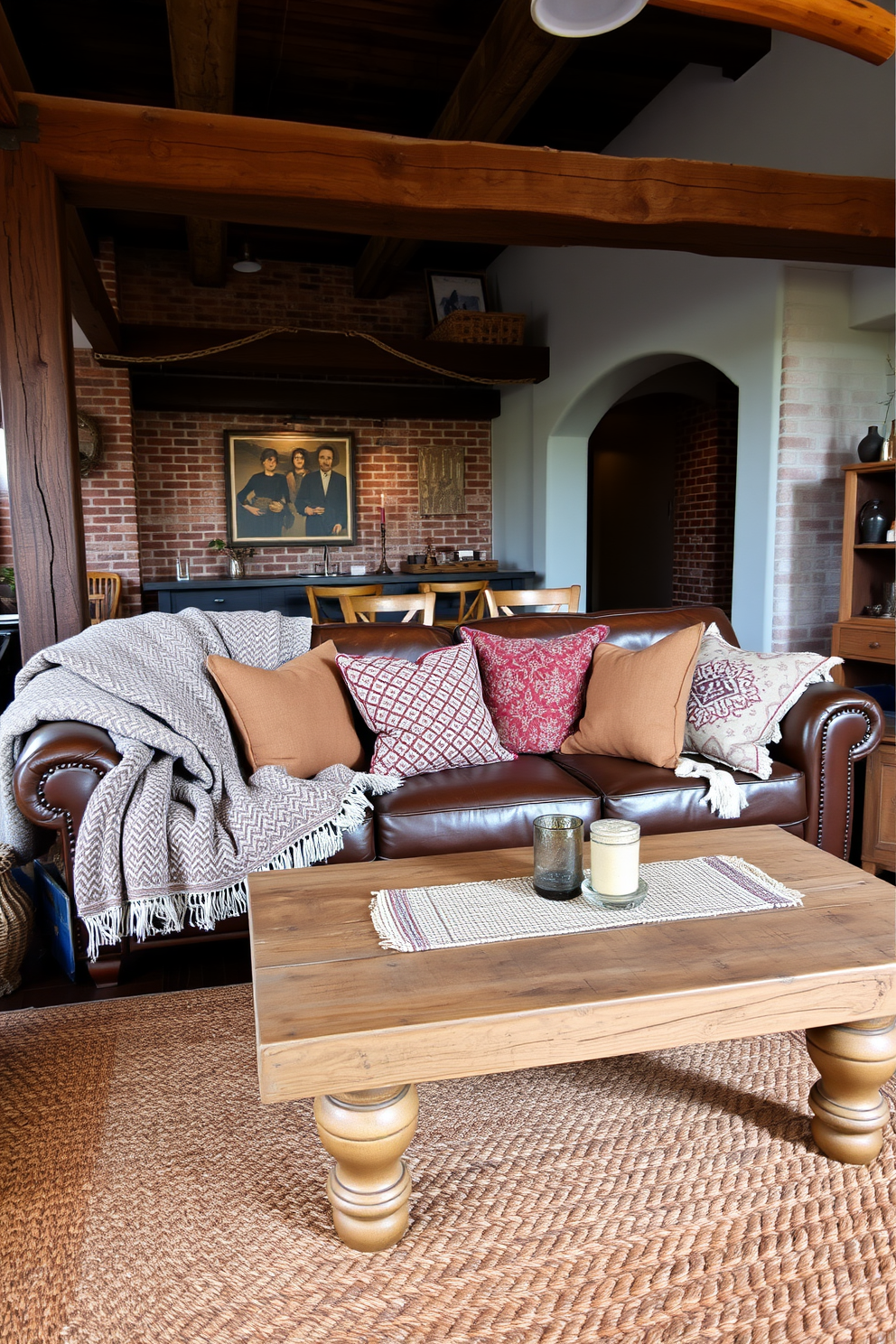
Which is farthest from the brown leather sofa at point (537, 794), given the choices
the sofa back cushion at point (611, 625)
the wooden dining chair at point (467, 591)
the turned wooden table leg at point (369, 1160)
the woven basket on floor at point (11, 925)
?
the wooden dining chair at point (467, 591)

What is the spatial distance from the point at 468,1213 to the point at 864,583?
10.2 ft

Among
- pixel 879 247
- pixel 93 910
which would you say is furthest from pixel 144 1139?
pixel 879 247

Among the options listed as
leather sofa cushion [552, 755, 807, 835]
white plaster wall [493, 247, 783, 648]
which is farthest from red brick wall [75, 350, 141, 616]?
leather sofa cushion [552, 755, 807, 835]

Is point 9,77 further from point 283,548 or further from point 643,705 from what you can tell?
point 283,548

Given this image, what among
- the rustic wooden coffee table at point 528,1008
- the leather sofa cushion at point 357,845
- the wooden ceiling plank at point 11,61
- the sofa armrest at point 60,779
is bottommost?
the leather sofa cushion at point 357,845

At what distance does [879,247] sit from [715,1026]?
11.2 feet

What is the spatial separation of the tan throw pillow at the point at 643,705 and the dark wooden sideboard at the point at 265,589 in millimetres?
3117

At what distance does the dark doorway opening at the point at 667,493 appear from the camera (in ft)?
21.1

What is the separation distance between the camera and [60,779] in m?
2.26

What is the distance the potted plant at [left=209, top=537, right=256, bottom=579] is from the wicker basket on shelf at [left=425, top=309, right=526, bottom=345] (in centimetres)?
218

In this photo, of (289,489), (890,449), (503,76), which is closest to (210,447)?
(289,489)

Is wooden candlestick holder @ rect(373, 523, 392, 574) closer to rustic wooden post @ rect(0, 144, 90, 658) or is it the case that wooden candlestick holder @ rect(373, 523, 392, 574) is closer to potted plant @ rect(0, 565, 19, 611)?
potted plant @ rect(0, 565, 19, 611)

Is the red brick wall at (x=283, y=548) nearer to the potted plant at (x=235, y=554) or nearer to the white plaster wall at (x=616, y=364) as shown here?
the potted plant at (x=235, y=554)

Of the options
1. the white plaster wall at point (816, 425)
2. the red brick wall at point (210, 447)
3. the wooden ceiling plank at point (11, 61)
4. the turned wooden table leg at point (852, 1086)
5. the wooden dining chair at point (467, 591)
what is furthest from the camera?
the red brick wall at point (210, 447)
